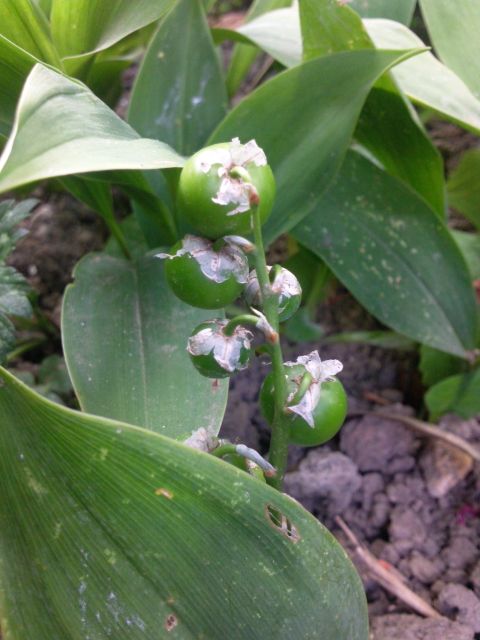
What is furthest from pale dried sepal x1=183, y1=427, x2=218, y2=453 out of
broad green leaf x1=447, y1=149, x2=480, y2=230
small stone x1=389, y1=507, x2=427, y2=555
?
broad green leaf x1=447, y1=149, x2=480, y2=230

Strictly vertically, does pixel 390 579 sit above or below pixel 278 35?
below

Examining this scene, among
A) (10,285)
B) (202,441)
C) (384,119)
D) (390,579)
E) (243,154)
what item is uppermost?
(243,154)

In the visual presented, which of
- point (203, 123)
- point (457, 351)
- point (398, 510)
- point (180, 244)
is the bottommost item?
point (398, 510)

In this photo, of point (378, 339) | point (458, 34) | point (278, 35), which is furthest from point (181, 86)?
point (378, 339)

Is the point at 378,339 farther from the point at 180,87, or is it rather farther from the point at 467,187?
the point at 180,87

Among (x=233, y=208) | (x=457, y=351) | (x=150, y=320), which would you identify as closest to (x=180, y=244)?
(x=233, y=208)

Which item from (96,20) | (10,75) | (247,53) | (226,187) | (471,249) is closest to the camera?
(226,187)

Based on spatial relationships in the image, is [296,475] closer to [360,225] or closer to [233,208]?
[360,225]

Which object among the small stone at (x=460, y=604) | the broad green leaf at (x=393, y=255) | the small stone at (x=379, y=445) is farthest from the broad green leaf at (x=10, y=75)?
the small stone at (x=460, y=604)
